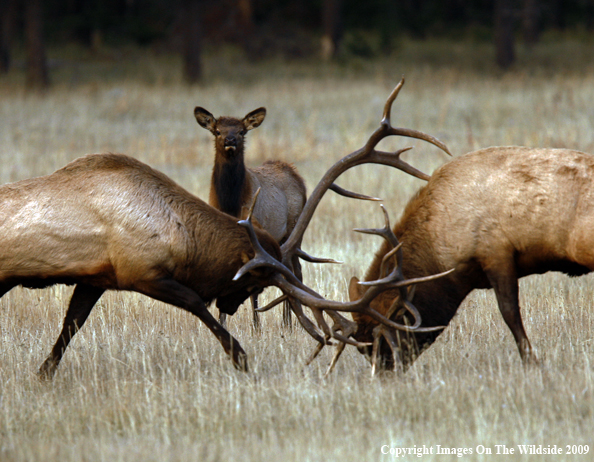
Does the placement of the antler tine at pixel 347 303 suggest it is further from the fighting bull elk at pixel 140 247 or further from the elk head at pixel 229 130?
the elk head at pixel 229 130

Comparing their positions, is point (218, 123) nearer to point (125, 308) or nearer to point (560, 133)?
point (125, 308)

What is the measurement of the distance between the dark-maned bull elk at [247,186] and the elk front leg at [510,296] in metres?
2.04

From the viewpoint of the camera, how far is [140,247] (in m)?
5.39

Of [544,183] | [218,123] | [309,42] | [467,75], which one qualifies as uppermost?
[309,42]

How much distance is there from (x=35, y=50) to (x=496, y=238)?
1016 inches

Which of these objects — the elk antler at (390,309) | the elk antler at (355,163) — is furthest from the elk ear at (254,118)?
the elk antler at (390,309)

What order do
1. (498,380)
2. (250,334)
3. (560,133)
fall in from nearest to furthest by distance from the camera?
(498,380)
(250,334)
(560,133)

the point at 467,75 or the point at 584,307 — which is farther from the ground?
the point at 467,75

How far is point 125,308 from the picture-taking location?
7.40 metres

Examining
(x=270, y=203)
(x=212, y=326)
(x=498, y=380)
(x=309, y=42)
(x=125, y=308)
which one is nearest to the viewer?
(x=498, y=380)

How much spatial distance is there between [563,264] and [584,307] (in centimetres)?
166

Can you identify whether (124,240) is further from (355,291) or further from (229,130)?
(229,130)

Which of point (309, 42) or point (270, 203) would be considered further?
point (309, 42)

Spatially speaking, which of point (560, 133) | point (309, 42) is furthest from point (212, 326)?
point (309, 42)
